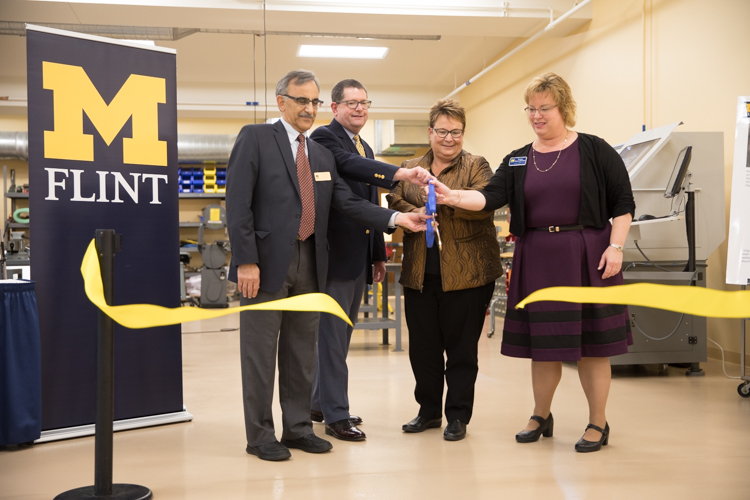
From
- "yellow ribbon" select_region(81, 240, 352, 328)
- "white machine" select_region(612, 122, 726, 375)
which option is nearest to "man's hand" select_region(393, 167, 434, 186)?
"yellow ribbon" select_region(81, 240, 352, 328)

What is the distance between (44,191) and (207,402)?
1520mm

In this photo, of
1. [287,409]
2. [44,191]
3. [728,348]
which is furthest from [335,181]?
[728,348]

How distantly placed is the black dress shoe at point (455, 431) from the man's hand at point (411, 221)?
89 cm

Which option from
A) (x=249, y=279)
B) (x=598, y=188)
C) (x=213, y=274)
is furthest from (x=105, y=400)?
(x=213, y=274)

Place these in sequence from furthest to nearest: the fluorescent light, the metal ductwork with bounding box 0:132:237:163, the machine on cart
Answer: the metal ductwork with bounding box 0:132:237:163 → the machine on cart → the fluorescent light

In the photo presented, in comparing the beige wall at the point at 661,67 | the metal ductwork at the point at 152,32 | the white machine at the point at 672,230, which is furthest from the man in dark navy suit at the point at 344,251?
the metal ductwork at the point at 152,32

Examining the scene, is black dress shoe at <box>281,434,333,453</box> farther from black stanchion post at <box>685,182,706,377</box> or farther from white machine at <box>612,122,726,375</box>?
black stanchion post at <box>685,182,706,377</box>

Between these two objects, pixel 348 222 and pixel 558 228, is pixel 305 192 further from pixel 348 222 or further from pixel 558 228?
pixel 558 228

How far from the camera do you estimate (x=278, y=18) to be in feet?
23.2

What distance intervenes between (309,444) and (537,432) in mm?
1007

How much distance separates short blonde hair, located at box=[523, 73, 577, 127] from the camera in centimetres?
265

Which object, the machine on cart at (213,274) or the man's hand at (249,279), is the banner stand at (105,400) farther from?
the machine on cart at (213,274)

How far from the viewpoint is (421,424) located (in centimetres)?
297

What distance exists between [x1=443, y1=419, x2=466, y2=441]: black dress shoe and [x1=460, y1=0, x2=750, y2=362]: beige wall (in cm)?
310
